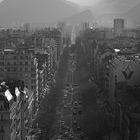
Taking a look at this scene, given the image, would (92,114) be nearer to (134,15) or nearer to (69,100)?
(69,100)

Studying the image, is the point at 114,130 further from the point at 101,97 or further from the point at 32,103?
the point at 101,97

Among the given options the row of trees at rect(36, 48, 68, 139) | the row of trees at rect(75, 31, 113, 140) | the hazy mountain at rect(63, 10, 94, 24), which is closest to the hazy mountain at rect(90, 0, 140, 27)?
the hazy mountain at rect(63, 10, 94, 24)

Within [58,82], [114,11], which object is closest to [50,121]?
[58,82]

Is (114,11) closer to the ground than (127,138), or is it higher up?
higher up

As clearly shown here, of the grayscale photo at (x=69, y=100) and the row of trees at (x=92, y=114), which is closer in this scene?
the grayscale photo at (x=69, y=100)

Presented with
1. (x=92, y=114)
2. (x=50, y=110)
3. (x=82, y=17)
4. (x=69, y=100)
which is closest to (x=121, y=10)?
(x=82, y=17)

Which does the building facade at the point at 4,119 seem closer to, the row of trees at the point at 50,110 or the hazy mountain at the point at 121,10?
the row of trees at the point at 50,110

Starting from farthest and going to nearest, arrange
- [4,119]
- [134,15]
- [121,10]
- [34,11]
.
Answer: [34,11] → [121,10] → [134,15] → [4,119]

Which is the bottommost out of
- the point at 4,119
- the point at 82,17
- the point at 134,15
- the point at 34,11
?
the point at 4,119

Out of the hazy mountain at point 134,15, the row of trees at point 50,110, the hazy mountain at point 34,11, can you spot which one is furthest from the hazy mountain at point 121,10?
the row of trees at point 50,110
